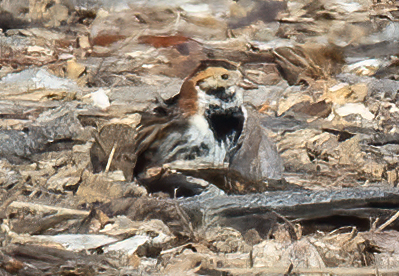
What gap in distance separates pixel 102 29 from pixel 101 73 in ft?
0.45

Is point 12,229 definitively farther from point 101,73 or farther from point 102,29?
point 102,29

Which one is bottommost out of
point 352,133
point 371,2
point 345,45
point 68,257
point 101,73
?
point 68,257

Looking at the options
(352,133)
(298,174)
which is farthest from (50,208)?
(352,133)

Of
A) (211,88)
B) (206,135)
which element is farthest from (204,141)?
(211,88)

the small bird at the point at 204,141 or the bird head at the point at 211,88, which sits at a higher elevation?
the bird head at the point at 211,88

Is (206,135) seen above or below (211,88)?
below

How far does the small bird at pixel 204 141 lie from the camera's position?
4.64ft

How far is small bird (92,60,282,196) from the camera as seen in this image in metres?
1.41

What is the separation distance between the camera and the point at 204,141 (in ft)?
4.74

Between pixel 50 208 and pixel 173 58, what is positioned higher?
pixel 173 58

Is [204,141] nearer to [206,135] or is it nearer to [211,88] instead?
[206,135]

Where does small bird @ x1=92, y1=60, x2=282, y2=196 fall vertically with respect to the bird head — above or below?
below

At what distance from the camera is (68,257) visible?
134cm

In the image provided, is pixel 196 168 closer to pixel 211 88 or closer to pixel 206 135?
pixel 206 135
